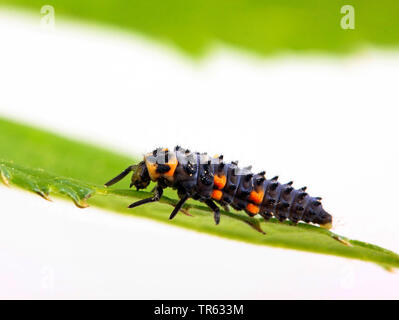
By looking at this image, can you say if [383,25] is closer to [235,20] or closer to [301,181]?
[235,20]

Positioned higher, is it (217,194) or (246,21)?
(246,21)

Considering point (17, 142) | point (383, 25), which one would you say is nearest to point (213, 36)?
point (383, 25)

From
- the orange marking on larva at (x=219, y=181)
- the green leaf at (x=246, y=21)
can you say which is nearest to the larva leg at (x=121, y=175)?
the orange marking on larva at (x=219, y=181)

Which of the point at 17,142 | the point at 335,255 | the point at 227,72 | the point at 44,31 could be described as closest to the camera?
the point at 335,255

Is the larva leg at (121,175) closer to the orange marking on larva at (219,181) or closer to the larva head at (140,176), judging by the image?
the larva head at (140,176)

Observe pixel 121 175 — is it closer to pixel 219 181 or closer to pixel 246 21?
pixel 219 181

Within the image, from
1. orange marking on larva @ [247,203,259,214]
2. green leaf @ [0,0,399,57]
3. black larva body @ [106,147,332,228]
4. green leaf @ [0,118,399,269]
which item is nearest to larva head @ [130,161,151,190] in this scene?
black larva body @ [106,147,332,228]

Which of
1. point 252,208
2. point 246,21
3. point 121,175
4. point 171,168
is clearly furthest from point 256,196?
point 246,21
